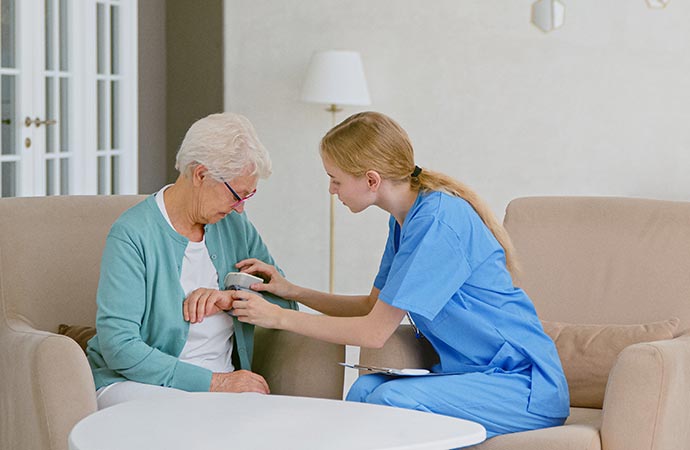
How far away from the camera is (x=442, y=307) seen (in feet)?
8.04

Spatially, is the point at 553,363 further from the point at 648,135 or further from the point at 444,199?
the point at 648,135

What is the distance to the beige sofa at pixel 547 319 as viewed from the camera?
7.64ft

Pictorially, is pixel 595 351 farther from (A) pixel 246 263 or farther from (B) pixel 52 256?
(B) pixel 52 256

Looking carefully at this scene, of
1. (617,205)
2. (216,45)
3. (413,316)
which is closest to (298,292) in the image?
(413,316)

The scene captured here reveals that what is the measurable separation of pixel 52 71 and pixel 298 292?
2.52 m

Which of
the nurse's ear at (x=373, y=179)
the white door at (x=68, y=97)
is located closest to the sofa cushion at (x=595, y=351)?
the nurse's ear at (x=373, y=179)

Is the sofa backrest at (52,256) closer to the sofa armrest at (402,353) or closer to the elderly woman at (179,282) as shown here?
the elderly woman at (179,282)

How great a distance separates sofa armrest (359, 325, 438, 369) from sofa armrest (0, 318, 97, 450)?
68 cm

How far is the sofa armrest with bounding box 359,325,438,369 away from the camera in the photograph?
103 inches

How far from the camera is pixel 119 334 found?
7.99 feet

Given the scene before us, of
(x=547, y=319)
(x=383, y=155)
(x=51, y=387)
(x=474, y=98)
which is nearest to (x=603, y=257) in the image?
(x=547, y=319)

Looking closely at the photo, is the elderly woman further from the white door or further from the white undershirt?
the white door

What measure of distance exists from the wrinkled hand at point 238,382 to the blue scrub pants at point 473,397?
0.91 feet

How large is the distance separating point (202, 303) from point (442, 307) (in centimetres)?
58
